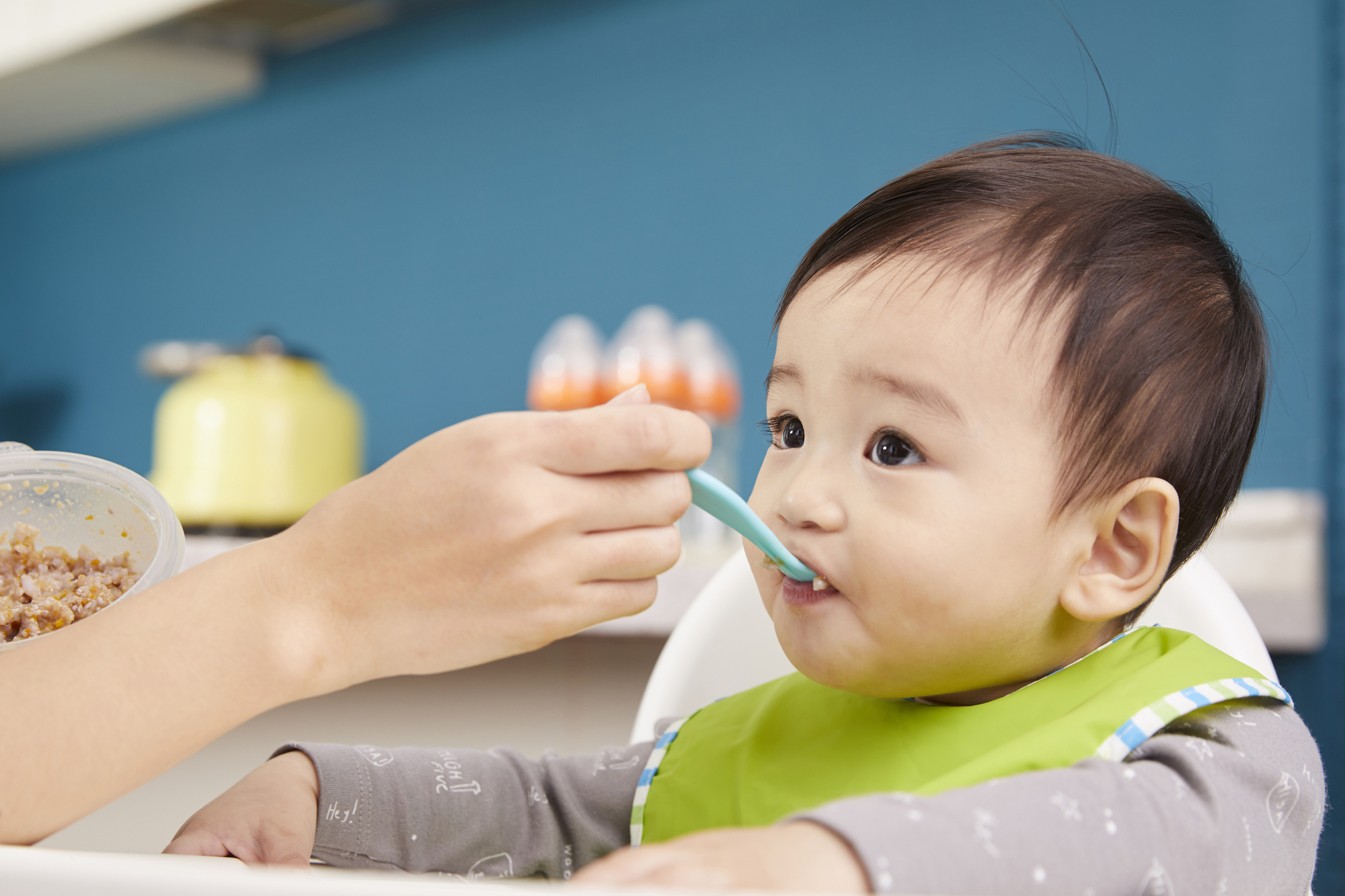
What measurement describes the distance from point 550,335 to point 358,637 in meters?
1.88

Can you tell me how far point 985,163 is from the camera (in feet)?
2.33

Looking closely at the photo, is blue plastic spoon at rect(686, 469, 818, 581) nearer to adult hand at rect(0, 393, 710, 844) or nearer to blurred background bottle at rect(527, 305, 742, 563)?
adult hand at rect(0, 393, 710, 844)

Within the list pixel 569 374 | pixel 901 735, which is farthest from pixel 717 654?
pixel 569 374

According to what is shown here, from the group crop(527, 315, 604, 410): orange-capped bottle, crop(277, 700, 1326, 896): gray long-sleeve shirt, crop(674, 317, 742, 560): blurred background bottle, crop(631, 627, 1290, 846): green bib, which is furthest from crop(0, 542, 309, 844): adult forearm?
crop(527, 315, 604, 410): orange-capped bottle

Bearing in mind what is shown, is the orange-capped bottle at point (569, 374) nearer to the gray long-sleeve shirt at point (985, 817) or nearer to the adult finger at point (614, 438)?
the gray long-sleeve shirt at point (985, 817)

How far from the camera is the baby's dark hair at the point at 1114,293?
625 mm

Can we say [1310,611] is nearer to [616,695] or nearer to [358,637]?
[616,695]

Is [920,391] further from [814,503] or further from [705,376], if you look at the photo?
[705,376]

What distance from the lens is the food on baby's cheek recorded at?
1.81 feet

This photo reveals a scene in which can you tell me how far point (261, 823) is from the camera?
1.95ft

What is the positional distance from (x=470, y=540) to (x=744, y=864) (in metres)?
0.17

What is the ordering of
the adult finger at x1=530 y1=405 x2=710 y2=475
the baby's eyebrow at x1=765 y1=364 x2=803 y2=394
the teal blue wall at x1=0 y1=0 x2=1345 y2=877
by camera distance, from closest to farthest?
the adult finger at x1=530 y1=405 x2=710 y2=475, the baby's eyebrow at x1=765 y1=364 x2=803 y2=394, the teal blue wall at x1=0 y1=0 x2=1345 y2=877

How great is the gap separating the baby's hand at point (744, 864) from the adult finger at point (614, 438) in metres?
0.16

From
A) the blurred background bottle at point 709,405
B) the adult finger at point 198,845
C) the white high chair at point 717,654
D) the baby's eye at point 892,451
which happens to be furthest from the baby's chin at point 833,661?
the blurred background bottle at point 709,405
